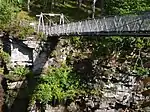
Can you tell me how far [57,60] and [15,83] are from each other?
288 centimetres

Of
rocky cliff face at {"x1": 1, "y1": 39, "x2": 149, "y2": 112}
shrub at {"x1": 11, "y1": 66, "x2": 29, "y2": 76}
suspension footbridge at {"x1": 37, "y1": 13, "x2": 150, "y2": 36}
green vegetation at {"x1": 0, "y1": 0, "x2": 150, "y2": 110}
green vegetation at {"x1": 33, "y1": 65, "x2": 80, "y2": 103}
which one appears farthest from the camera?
shrub at {"x1": 11, "y1": 66, "x2": 29, "y2": 76}

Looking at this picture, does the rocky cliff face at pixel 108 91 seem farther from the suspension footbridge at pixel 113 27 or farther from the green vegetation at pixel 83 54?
the suspension footbridge at pixel 113 27

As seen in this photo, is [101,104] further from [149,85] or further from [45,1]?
[45,1]

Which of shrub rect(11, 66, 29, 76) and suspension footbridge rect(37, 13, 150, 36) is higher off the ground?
suspension footbridge rect(37, 13, 150, 36)

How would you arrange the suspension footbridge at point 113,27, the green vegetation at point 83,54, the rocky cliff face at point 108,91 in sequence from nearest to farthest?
the suspension footbridge at point 113,27 → the rocky cliff face at point 108,91 → the green vegetation at point 83,54

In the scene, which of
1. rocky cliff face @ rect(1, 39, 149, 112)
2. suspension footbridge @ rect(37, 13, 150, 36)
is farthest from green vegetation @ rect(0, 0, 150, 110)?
suspension footbridge @ rect(37, 13, 150, 36)

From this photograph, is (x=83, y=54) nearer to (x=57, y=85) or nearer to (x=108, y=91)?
(x=57, y=85)

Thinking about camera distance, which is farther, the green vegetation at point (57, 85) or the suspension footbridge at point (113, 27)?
the green vegetation at point (57, 85)

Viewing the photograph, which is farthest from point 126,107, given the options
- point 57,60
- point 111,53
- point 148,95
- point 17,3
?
point 17,3

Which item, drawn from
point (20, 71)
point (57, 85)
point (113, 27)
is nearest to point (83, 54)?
point (57, 85)

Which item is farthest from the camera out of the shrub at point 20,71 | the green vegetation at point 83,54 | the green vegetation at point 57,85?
the shrub at point 20,71

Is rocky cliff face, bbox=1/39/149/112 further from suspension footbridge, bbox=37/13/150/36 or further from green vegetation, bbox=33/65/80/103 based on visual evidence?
suspension footbridge, bbox=37/13/150/36

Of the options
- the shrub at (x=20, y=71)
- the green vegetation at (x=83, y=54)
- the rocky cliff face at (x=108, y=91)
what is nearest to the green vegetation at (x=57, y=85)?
the green vegetation at (x=83, y=54)

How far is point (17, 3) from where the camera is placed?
3325 centimetres
